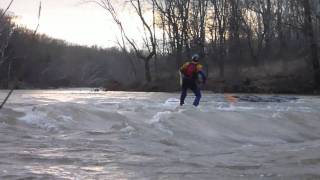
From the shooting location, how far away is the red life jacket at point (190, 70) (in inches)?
714

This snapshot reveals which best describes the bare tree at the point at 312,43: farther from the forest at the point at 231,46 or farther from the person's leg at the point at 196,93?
the person's leg at the point at 196,93

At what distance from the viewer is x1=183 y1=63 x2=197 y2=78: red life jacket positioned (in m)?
18.1

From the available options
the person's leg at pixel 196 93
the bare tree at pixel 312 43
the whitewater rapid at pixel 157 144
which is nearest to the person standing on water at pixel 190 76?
the person's leg at pixel 196 93

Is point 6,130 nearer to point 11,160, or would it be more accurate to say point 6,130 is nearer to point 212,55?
point 11,160

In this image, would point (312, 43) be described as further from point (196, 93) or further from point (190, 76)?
point (196, 93)

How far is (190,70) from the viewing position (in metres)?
18.2

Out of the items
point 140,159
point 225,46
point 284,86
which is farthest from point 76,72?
point 140,159

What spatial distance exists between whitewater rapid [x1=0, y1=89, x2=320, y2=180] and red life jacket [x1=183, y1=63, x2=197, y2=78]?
2815 millimetres

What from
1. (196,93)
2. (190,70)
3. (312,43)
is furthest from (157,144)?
(312,43)

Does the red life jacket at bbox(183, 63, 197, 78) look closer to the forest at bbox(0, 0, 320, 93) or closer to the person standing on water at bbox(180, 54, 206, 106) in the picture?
the person standing on water at bbox(180, 54, 206, 106)

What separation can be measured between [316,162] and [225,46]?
42.7 m

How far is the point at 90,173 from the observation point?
704cm

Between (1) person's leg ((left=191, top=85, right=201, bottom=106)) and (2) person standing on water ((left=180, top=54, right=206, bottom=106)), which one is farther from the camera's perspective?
(2) person standing on water ((left=180, top=54, right=206, bottom=106))

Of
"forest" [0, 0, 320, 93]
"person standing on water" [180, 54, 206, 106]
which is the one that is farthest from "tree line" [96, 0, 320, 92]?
"person standing on water" [180, 54, 206, 106]
